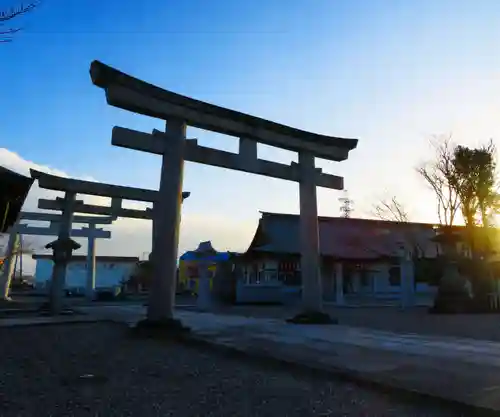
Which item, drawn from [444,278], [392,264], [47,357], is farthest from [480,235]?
[47,357]

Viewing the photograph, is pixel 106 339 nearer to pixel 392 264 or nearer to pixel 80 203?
pixel 80 203

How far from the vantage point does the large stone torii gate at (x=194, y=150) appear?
8.96 m

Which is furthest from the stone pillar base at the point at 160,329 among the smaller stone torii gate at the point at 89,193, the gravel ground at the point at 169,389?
the smaller stone torii gate at the point at 89,193

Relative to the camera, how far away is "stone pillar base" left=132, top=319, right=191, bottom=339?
28.2 feet

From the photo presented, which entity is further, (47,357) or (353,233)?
(353,233)

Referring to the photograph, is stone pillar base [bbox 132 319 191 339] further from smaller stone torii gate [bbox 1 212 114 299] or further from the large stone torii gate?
smaller stone torii gate [bbox 1 212 114 299]

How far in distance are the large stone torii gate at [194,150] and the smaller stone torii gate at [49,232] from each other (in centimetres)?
1416

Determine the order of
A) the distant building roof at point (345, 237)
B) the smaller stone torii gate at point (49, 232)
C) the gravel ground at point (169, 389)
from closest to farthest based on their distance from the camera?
the gravel ground at point (169, 389) → the smaller stone torii gate at point (49, 232) → the distant building roof at point (345, 237)

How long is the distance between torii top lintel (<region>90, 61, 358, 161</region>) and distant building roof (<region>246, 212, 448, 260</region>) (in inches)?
600

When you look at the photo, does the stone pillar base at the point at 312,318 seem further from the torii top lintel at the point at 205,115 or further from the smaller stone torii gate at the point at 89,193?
the smaller stone torii gate at the point at 89,193

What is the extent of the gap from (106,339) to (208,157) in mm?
4320

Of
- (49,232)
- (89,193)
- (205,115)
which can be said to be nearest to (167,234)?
(205,115)

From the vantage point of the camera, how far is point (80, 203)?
60.5ft

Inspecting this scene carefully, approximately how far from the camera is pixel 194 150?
391 inches
